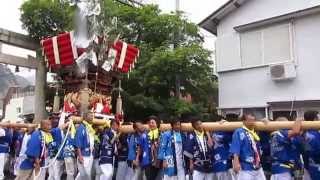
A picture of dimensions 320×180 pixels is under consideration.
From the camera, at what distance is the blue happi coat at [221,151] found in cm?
779

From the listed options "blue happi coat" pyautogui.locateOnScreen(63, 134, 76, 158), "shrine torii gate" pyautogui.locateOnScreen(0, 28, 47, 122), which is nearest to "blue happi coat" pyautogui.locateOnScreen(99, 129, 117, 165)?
"blue happi coat" pyautogui.locateOnScreen(63, 134, 76, 158)

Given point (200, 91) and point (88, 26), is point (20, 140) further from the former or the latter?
point (200, 91)

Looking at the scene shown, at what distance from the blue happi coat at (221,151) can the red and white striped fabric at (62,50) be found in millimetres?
6409

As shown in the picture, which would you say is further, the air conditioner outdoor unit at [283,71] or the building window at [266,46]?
the building window at [266,46]

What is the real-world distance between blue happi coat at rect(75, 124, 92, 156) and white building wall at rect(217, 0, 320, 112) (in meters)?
7.06

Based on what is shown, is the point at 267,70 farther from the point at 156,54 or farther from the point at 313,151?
the point at 313,151

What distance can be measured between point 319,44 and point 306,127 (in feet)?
26.2

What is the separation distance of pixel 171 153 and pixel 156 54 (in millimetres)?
8244

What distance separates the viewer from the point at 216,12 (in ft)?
52.7

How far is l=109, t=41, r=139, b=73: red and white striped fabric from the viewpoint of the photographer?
13953 millimetres

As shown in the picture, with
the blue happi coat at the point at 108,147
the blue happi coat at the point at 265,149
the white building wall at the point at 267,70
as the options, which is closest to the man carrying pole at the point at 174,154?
the blue happi coat at the point at 108,147

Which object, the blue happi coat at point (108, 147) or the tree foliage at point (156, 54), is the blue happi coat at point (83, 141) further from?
the tree foliage at point (156, 54)

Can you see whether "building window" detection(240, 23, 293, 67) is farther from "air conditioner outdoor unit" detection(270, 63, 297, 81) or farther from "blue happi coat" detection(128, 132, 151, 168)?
"blue happi coat" detection(128, 132, 151, 168)

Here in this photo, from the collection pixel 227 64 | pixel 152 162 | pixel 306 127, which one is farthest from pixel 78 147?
pixel 227 64
